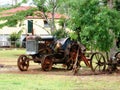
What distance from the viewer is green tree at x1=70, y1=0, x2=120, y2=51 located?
20594 millimetres

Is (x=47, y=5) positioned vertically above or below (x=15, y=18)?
above

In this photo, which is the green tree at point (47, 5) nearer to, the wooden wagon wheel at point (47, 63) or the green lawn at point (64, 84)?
the wooden wagon wheel at point (47, 63)

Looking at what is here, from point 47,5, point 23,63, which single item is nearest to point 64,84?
point 23,63

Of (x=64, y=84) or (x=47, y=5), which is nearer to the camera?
(x=64, y=84)

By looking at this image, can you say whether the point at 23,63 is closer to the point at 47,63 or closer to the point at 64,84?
the point at 47,63

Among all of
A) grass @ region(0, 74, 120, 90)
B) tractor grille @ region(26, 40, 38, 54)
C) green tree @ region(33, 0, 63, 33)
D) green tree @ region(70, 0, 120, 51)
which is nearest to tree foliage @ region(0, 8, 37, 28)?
green tree @ region(33, 0, 63, 33)

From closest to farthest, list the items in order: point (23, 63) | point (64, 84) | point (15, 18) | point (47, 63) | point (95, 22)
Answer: point (64, 84) → point (95, 22) → point (47, 63) → point (23, 63) → point (15, 18)

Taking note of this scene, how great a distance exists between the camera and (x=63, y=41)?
80.1 ft

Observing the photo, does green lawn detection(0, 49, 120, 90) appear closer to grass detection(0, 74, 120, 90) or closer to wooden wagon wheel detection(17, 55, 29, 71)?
grass detection(0, 74, 120, 90)

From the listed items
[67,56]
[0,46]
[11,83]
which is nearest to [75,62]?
[67,56]

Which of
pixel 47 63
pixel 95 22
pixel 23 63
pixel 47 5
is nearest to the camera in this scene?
pixel 95 22

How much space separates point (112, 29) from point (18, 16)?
2509cm

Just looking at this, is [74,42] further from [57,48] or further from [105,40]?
Result: [105,40]

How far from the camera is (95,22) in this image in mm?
20875
